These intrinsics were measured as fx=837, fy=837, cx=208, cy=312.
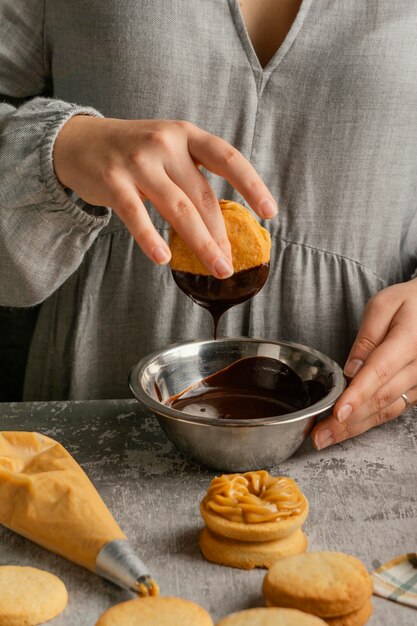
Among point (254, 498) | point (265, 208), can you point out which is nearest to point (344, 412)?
point (254, 498)

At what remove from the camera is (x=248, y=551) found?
3.94 feet

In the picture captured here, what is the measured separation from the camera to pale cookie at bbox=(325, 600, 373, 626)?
1.07m

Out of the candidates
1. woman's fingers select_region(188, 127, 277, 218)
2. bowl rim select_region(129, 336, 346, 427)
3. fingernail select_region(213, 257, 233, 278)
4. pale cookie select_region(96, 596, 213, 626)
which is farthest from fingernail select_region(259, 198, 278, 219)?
pale cookie select_region(96, 596, 213, 626)

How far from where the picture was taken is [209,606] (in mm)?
1128

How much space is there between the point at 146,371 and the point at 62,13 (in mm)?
758

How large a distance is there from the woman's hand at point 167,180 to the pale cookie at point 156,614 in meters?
0.49

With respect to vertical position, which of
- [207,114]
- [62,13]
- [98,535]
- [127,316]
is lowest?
[127,316]

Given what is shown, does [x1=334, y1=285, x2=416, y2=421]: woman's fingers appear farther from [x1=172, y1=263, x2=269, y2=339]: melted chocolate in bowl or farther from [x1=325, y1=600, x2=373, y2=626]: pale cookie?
[x1=325, y1=600, x2=373, y2=626]: pale cookie

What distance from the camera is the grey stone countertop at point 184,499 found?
116cm

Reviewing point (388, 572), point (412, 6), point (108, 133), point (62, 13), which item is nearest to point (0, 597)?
point (388, 572)

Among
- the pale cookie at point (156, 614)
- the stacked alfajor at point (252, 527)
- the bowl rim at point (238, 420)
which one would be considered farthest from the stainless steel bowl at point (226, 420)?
the pale cookie at point (156, 614)

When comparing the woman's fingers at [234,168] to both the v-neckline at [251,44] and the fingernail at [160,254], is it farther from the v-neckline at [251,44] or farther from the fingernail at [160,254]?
the v-neckline at [251,44]

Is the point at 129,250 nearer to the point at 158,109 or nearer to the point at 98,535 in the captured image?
the point at 158,109

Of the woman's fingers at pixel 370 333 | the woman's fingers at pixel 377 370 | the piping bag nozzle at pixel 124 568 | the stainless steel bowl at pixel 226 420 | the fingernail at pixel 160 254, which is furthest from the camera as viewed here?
the woman's fingers at pixel 370 333
